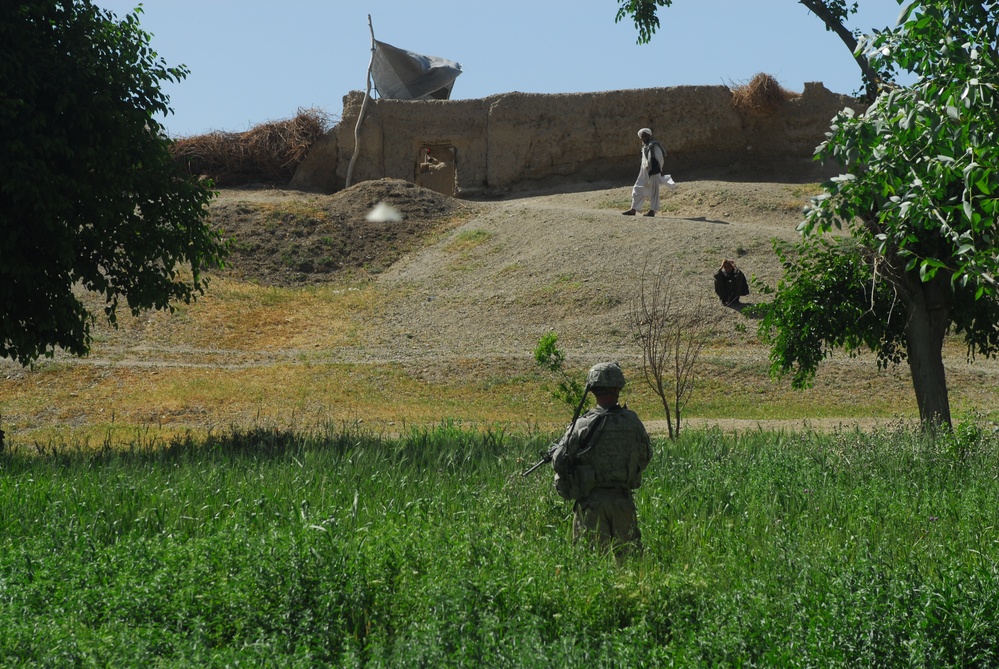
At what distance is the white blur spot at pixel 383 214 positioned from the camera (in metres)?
30.8

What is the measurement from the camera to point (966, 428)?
1047cm

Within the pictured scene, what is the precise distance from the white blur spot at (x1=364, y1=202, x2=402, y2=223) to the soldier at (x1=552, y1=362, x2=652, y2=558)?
2418cm

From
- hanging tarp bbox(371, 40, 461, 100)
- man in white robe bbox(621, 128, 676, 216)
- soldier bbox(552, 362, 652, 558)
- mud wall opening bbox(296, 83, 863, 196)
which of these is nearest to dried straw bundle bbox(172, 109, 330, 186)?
mud wall opening bbox(296, 83, 863, 196)

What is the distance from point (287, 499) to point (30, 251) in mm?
6754

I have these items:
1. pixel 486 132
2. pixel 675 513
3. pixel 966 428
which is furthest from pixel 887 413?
pixel 486 132

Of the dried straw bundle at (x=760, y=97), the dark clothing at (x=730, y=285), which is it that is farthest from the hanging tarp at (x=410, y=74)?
the dark clothing at (x=730, y=285)

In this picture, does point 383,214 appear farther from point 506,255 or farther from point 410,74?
point 410,74

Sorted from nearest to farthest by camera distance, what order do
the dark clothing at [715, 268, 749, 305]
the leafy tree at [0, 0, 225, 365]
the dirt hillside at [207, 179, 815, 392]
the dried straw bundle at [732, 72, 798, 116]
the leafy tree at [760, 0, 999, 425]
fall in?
the leafy tree at [760, 0, 999, 425], the leafy tree at [0, 0, 225, 365], the dirt hillside at [207, 179, 815, 392], the dark clothing at [715, 268, 749, 305], the dried straw bundle at [732, 72, 798, 116]

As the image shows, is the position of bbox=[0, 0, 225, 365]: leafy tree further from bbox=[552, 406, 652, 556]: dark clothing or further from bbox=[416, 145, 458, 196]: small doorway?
bbox=[416, 145, 458, 196]: small doorway

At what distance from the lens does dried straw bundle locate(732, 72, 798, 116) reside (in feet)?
110

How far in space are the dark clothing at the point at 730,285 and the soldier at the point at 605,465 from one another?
16.2 m

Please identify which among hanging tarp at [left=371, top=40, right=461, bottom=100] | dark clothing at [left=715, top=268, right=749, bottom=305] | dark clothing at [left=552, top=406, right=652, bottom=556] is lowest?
dark clothing at [left=552, top=406, right=652, bottom=556]

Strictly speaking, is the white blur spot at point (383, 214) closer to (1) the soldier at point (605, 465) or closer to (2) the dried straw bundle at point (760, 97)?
(2) the dried straw bundle at point (760, 97)

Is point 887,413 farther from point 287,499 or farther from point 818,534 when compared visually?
point 287,499
